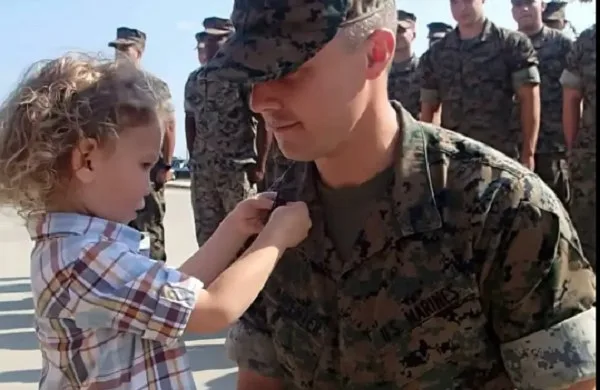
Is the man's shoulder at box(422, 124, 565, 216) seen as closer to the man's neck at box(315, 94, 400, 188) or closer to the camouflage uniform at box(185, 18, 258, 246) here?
the man's neck at box(315, 94, 400, 188)

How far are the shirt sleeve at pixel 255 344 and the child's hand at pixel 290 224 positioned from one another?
0.83 feet

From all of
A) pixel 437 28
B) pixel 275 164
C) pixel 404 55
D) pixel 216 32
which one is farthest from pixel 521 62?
pixel 437 28

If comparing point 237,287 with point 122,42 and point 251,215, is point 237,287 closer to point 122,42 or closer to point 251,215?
point 251,215

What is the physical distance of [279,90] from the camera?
5.54 feet

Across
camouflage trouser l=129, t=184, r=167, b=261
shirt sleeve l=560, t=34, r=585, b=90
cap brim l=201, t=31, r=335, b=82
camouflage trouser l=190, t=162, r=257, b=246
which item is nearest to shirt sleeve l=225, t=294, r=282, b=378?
cap brim l=201, t=31, r=335, b=82

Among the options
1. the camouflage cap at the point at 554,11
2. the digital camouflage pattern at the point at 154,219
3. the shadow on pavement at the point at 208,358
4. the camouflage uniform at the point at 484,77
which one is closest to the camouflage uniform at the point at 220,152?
the digital camouflage pattern at the point at 154,219

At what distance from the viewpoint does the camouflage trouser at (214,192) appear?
6.12 metres

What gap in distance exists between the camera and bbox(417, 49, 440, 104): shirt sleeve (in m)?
6.08

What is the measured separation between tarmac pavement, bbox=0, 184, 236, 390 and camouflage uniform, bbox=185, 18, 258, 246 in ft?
2.74

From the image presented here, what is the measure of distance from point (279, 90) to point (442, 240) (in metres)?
0.37

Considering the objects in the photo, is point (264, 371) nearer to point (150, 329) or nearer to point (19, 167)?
point (150, 329)

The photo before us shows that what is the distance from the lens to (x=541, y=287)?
165 centimetres

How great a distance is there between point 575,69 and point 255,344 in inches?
152

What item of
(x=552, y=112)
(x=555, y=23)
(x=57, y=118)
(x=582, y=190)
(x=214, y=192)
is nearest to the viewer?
(x=57, y=118)
